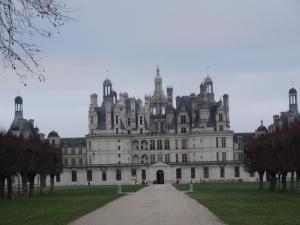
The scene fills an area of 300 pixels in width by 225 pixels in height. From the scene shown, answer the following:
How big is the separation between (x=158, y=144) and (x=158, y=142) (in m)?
0.39

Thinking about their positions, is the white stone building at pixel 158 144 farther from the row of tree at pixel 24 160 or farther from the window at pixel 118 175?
the row of tree at pixel 24 160

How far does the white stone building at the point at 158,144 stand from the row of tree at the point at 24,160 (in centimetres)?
5044

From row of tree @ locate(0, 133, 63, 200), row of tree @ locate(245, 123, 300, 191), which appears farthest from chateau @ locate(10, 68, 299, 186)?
row of tree @ locate(245, 123, 300, 191)

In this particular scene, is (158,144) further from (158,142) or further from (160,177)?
(160,177)

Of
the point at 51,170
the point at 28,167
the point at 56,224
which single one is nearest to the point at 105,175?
the point at 51,170

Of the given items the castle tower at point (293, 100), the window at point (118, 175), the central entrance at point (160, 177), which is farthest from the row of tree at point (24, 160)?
the castle tower at point (293, 100)

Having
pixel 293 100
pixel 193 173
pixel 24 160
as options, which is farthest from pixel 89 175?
pixel 24 160

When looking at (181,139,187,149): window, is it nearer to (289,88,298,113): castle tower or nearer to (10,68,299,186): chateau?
(10,68,299,186): chateau

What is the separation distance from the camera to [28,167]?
58.6 meters

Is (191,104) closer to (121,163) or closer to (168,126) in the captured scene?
(168,126)

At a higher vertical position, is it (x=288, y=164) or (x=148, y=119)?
(x=148, y=119)

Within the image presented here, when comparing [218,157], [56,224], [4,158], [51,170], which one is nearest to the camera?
[56,224]

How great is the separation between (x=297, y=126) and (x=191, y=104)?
7273 cm

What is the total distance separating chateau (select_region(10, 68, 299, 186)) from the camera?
125000 millimetres
